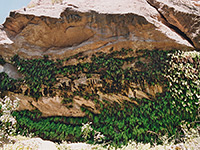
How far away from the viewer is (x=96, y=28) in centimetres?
602

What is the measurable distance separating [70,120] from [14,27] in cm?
558

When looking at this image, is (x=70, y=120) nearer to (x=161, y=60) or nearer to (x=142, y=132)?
(x=142, y=132)

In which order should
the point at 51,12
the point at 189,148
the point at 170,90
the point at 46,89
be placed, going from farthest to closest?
the point at 46,89, the point at 51,12, the point at 170,90, the point at 189,148

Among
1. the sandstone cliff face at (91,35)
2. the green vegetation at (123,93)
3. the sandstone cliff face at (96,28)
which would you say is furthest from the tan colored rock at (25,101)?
the sandstone cliff face at (96,28)

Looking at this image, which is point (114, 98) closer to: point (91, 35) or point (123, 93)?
point (123, 93)

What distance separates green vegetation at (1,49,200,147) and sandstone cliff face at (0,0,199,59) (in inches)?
18.2

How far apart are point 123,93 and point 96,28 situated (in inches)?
131

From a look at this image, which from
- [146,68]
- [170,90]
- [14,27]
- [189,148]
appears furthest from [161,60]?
[14,27]

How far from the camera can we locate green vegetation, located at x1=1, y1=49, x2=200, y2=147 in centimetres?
530

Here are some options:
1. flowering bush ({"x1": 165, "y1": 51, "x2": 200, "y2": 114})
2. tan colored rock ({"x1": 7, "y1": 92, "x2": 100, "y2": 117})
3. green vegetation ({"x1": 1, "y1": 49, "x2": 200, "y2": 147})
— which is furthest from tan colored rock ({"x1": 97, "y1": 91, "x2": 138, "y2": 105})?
flowering bush ({"x1": 165, "y1": 51, "x2": 200, "y2": 114})

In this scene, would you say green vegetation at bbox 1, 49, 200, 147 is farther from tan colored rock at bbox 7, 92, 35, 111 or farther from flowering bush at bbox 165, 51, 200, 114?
tan colored rock at bbox 7, 92, 35, 111

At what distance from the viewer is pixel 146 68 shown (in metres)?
5.92

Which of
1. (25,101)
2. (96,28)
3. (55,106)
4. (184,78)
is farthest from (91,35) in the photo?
(25,101)

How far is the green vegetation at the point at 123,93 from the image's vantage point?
5305 mm
